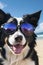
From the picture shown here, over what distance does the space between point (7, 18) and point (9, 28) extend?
0.78 feet

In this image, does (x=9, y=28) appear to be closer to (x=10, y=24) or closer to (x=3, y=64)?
(x=10, y=24)

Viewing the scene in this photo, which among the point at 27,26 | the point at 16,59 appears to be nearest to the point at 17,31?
the point at 27,26

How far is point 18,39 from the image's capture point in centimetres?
462

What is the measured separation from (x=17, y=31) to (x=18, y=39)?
133 mm

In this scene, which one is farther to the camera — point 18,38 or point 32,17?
point 32,17

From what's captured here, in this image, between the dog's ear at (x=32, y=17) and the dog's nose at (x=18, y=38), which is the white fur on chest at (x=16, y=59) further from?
the dog's ear at (x=32, y=17)

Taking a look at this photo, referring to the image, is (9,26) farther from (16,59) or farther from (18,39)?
(16,59)

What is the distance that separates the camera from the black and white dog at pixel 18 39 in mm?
4621

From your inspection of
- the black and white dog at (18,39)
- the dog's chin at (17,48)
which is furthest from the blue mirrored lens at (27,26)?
the dog's chin at (17,48)

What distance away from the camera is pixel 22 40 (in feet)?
15.1

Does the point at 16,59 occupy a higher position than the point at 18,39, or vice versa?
the point at 18,39

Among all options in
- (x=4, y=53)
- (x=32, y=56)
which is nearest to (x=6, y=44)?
(x=4, y=53)

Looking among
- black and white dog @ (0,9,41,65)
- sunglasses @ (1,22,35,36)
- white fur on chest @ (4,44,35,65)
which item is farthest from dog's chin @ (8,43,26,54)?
sunglasses @ (1,22,35,36)

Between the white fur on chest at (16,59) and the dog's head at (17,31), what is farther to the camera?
the white fur on chest at (16,59)
